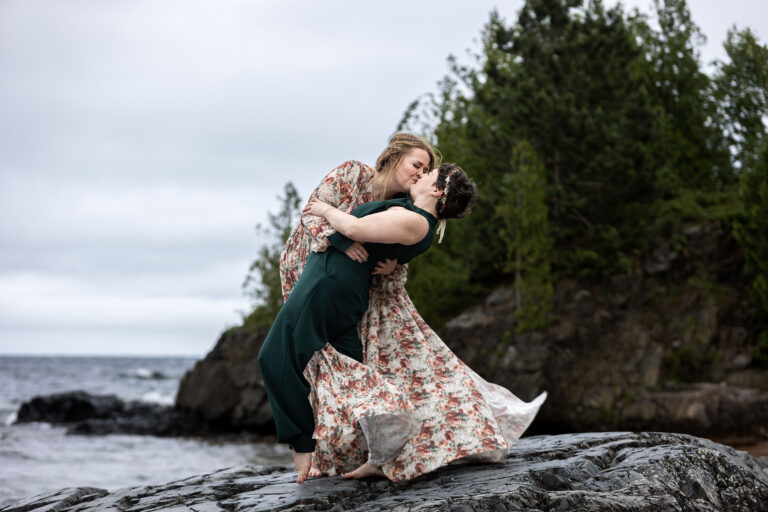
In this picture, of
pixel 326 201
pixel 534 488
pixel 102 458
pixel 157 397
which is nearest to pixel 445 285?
pixel 102 458

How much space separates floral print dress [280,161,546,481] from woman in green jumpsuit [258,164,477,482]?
11 cm

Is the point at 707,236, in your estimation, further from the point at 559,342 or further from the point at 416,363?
the point at 416,363

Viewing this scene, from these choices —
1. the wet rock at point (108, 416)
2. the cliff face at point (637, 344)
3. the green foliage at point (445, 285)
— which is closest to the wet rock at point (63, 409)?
the wet rock at point (108, 416)

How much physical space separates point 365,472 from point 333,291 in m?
1.15

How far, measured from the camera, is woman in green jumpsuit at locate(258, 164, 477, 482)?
14.4 ft

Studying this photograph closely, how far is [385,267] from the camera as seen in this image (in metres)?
4.57

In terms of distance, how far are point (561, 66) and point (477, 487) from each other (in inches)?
703

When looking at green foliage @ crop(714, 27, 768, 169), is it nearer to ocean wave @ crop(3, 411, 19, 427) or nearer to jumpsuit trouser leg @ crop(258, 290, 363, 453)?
jumpsuit trouser leg @ crop(258, 290, 363, 453)

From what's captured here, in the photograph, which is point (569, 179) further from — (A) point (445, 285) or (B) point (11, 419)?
(B) point (11, 419)

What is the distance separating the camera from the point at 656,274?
19266 mm

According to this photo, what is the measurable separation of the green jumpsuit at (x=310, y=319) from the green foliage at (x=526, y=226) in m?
15.0

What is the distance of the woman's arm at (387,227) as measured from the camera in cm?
→ 427

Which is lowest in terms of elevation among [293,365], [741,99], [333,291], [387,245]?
[293,365]

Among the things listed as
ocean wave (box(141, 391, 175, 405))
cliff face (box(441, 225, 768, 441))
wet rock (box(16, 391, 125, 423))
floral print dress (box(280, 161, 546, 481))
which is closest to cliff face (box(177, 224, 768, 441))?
cliff face (box(441, 225, 768, 441))
